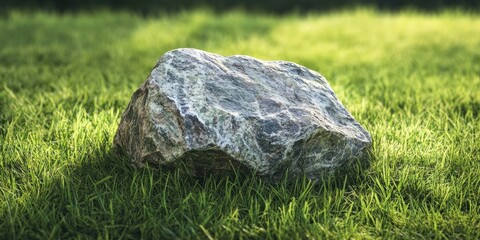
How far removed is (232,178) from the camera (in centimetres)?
227

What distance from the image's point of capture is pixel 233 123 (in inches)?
84.8

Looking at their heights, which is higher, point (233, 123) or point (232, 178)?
point (233, 123)

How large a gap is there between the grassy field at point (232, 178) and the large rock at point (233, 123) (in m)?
0.09

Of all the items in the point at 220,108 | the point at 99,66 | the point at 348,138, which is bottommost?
the point at 99,66

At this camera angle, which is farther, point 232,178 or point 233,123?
point 232,178

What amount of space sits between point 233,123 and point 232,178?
0.27 metres

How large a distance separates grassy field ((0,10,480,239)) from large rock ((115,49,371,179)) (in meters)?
0.09

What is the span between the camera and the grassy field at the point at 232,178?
6.70 feet

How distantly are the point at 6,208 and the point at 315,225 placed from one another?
4.08ft

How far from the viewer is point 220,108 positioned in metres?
2.20

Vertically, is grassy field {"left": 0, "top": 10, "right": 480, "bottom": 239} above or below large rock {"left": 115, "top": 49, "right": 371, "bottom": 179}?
below

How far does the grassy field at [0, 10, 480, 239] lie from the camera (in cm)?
204

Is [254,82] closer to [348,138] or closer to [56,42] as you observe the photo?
[348,138]

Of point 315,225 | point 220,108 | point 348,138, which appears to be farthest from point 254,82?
point 315,225
